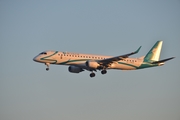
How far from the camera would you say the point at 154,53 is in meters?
81.3

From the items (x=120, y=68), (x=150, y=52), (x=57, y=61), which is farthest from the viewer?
(x=150, y=52)

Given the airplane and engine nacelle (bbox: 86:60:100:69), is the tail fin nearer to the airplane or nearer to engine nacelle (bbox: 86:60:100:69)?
the airplane

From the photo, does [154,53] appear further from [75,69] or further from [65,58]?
[65,58]

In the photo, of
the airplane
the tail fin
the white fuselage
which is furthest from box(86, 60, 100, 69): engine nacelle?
the tail fin

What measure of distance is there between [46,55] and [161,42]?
83.1ft

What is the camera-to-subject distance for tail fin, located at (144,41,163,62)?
261ft

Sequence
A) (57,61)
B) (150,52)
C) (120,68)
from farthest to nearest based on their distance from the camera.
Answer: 1. (150,52)
2. (120,68)
3. (57,61)

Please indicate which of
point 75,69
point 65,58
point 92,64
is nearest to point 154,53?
point 75,69

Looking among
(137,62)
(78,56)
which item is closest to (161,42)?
(137,62)

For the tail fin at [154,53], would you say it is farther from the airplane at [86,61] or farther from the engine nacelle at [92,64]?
the engine nacelle at [92,64]

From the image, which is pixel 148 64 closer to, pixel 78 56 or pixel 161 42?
pixel 161 42

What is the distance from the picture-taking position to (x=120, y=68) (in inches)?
2918

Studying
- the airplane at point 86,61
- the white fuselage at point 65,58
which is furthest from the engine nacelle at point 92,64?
the white fuselage at point 65,58

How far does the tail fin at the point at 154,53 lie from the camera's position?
79.4 meters
